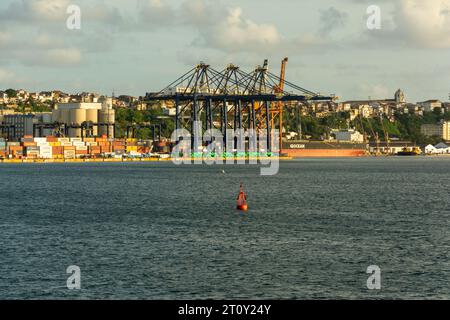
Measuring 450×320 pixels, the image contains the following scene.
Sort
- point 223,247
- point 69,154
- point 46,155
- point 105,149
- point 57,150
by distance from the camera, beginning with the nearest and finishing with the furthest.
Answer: point 223,247
point 46,155
point 57,150
point 69,154
point 105,149

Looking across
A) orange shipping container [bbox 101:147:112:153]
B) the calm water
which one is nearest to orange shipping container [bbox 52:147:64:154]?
orange shipping container [bbox 101:147:112:153]

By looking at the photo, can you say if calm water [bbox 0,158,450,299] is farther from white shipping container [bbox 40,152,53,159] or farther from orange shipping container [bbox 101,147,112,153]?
orange shipping container [bbox 101,147,112,153]

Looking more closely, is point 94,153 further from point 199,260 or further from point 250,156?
point 199,260

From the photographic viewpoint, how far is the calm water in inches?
950

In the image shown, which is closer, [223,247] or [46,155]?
[223,247]

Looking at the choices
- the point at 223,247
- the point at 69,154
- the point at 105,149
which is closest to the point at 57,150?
the point at 69,154

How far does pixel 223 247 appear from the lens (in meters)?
31.7

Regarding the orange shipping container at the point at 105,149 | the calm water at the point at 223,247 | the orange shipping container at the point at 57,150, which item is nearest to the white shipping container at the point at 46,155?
the orange shipping container at the point at 57,150

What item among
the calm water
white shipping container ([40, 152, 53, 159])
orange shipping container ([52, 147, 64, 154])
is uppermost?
orange shipping container ([52, 147, 64, 154])

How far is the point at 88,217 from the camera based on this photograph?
43.7m

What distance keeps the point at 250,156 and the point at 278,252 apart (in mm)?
132478

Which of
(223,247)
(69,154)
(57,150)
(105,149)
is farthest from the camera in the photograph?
(105,149)

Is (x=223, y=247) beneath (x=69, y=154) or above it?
beneath

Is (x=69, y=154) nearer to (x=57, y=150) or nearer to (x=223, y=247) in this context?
(x=57, y=150)
